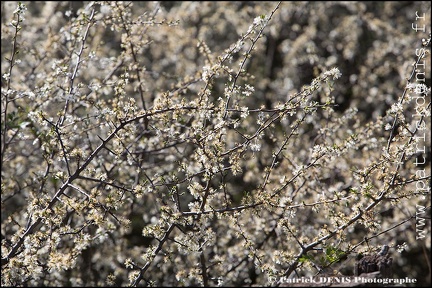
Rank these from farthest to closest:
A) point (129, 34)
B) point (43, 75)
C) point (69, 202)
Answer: point (43, 75) → point (129, 34) → point (69, 202)

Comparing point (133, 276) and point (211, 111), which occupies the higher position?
point (211, 111)

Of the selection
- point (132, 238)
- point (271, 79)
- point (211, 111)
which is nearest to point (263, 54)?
point (271, 79)

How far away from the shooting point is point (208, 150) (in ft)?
10.5

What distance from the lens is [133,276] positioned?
3502 mm

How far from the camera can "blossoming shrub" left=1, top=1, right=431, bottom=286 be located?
11.0ft

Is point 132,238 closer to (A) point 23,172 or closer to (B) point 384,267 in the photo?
(A) point 23,172

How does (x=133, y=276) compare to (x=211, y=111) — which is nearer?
(x=211, y=111)

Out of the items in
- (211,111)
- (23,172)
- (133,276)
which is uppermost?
(23,172)

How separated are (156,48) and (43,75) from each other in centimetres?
475

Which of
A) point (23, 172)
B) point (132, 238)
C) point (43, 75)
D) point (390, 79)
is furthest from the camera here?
point (390, 79)

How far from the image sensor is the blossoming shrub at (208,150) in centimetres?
335

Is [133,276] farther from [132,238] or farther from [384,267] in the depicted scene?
[132,238]

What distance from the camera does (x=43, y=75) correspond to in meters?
4.77

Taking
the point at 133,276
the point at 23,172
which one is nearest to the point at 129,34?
the point at 133,276
